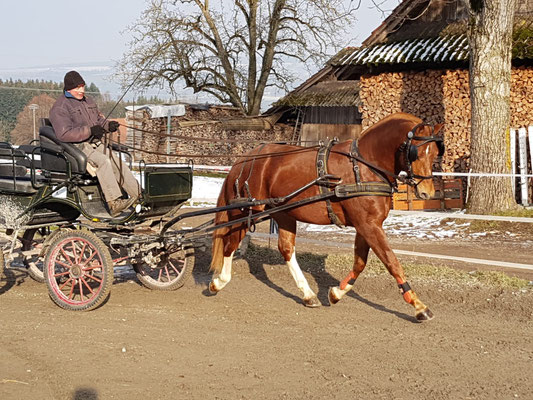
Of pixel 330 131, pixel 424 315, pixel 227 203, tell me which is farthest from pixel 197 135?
pixel 424 315

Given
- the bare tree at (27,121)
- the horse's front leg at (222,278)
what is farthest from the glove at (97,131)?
the bare tree at (27,121)

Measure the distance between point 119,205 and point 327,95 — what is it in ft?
66.9

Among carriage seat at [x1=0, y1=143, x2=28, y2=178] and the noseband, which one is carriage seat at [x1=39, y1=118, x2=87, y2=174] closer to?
carriage seat at [x1=0, y1=143, x2=28, y2=178]

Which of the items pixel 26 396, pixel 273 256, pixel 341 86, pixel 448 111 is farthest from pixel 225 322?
pixel 341 86

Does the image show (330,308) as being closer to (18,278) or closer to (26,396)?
(26,396)

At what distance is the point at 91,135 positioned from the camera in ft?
23.7

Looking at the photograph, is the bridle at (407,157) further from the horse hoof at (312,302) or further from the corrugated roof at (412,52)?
the corrugated roof at (412,52)

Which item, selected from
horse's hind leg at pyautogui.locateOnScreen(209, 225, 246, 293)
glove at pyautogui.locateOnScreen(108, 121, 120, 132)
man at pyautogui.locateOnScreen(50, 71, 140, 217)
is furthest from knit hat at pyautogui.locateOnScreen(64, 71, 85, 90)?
horse's hind leg at pyautogui.locateOnScreen(209, 225, 246, 293)

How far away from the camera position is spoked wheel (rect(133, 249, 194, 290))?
25.7ft

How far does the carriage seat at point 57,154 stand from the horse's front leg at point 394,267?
9.96ft

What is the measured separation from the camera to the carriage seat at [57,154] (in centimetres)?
711

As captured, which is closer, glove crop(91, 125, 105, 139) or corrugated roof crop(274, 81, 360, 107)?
glove crop(91, 125, 105, 139)

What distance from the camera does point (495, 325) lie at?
625cm

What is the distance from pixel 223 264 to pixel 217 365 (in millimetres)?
2394
